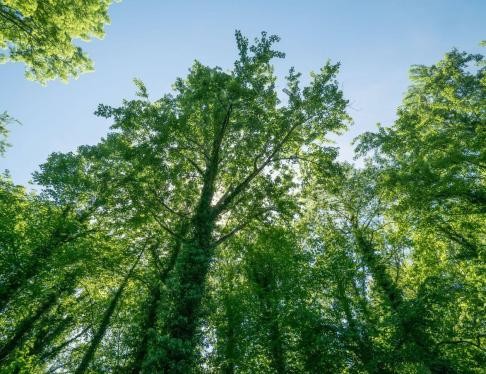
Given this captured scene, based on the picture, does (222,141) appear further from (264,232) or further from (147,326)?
(147,326)

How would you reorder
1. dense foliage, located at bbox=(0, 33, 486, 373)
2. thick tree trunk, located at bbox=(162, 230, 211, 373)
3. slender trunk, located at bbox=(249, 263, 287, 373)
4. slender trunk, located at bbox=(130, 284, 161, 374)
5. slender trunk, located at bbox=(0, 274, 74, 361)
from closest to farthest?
thick tree trunk, located at bbox=(162, 230, 211, 373) → dense foliage, located at bbox=(0, 33, 486, 373) → slender trunk, located at bbox=(249, 263, 287, 373) → slender trunk, located at bbox=(130, 284, 161, 374) → slender trunk, located at bbox=(0, 274, 74, 361)

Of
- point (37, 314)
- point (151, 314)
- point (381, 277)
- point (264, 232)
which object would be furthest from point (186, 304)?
point (37, 314)

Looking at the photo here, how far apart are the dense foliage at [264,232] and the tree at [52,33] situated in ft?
8.77

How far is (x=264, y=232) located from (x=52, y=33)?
1192 cm

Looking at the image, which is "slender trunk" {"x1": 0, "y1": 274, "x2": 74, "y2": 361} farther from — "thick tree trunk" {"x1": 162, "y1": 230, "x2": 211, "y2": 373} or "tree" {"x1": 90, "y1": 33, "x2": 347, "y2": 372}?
"thick tree trunk" {"x1": 162, "y1": 230, "x2": 211, "y2": 373}

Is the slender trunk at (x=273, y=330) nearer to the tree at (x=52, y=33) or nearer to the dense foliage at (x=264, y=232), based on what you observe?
the dense foliage at (x=264, y=232)

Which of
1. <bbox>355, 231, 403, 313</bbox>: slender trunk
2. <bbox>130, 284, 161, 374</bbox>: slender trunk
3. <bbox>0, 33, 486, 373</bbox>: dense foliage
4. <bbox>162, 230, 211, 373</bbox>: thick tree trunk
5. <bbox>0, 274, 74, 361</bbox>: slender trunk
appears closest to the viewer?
<bbox>162, 230, 211, 373</bbox>: thick tree trunk

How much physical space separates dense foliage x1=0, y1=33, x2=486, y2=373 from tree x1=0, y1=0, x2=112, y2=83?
2.67 metres

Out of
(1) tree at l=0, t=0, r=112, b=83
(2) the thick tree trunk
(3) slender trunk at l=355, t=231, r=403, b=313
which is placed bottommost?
(2) the thick tree trunk

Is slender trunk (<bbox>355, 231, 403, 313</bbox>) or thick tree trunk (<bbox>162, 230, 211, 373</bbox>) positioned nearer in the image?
thick tree trunk (<bbox>162, 230, 211, 373</bbox>)

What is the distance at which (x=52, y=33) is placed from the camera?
1171 centimetres

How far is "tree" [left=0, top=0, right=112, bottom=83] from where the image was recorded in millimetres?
11047

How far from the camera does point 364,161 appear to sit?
22125 mm

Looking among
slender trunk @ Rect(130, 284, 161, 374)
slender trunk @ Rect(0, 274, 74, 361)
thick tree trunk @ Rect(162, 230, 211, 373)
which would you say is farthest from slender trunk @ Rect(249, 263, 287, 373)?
slender trunk @ Rect(0, 274, 74, 361)
